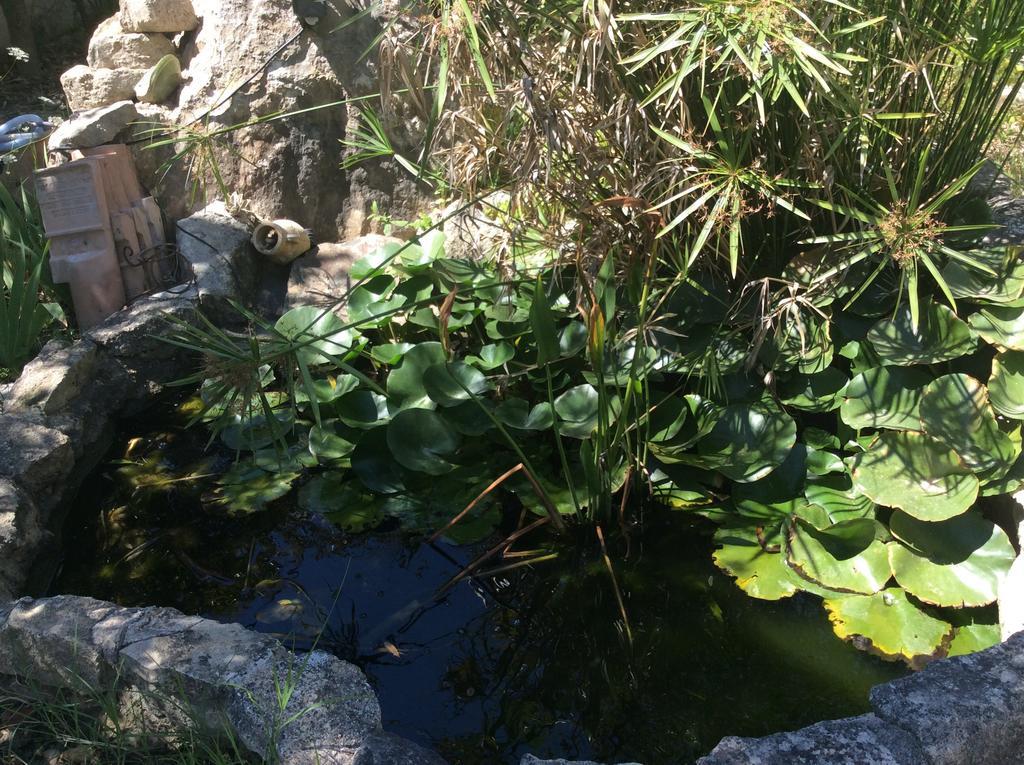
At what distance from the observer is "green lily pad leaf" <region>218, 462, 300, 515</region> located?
9.30 feet

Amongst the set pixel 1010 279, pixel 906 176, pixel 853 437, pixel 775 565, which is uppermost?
pixel 906 176


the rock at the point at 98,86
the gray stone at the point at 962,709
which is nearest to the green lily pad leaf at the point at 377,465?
the gray stone at the point at 962,709

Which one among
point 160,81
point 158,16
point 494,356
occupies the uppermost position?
point 158,16

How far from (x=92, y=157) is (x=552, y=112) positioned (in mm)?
2185

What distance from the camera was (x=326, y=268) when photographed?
389cm

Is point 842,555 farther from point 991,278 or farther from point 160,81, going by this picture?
point 160,81

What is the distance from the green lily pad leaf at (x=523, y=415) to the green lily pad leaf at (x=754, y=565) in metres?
0.56

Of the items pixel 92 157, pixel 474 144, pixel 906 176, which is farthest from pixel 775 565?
pixel 92 157

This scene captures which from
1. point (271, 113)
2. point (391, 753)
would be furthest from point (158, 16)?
point (391, 753)

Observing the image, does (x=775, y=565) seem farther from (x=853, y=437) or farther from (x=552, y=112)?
(x=552, y=112)

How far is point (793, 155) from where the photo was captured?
257 centimetres

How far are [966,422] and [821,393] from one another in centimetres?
39

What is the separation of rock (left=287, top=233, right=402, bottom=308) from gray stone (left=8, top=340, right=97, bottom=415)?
0.82 m

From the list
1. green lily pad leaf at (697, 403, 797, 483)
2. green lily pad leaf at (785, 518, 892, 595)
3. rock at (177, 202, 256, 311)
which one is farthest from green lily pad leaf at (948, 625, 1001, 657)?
rock at (177, 202, 256, 311)
